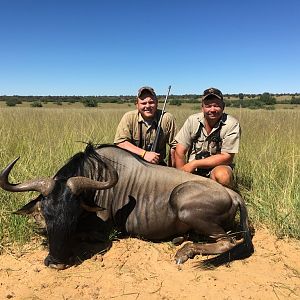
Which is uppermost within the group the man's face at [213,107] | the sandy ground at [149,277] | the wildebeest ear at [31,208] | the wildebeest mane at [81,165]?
the man's face at [213,107]

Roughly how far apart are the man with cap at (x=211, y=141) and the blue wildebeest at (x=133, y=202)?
62cm

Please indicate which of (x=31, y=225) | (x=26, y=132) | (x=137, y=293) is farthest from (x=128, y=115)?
(x=26, y=132)

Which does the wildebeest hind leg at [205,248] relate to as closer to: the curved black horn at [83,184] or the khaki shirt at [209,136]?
the curved black horn at [83,184]

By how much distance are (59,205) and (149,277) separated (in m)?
1.08

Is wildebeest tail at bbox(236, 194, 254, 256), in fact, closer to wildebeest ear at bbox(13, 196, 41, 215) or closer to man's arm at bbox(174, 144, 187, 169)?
man's arm at bbox(174, 144, 187, 169)

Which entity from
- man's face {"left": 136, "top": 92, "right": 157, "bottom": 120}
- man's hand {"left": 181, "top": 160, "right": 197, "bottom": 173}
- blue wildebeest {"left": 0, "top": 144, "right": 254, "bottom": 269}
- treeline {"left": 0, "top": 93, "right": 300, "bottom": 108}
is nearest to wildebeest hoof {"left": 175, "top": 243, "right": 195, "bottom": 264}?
blue wildebeest {"left": 0, "top": 144, "right": 254, "bottom": 269}

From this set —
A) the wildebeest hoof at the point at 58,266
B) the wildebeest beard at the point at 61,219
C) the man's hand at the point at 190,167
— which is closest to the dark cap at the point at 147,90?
the man's hand at the point at 190,167

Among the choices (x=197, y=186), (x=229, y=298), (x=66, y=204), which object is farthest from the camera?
(x=197, y=186)

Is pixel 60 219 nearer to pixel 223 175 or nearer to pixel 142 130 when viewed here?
pixel 223 175

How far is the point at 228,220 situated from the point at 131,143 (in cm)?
215

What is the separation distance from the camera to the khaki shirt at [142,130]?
5.95 meters

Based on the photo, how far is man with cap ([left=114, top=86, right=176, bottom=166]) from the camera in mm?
5758

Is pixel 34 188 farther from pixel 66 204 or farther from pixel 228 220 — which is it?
pixel 228 220

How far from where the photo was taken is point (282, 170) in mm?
6172
